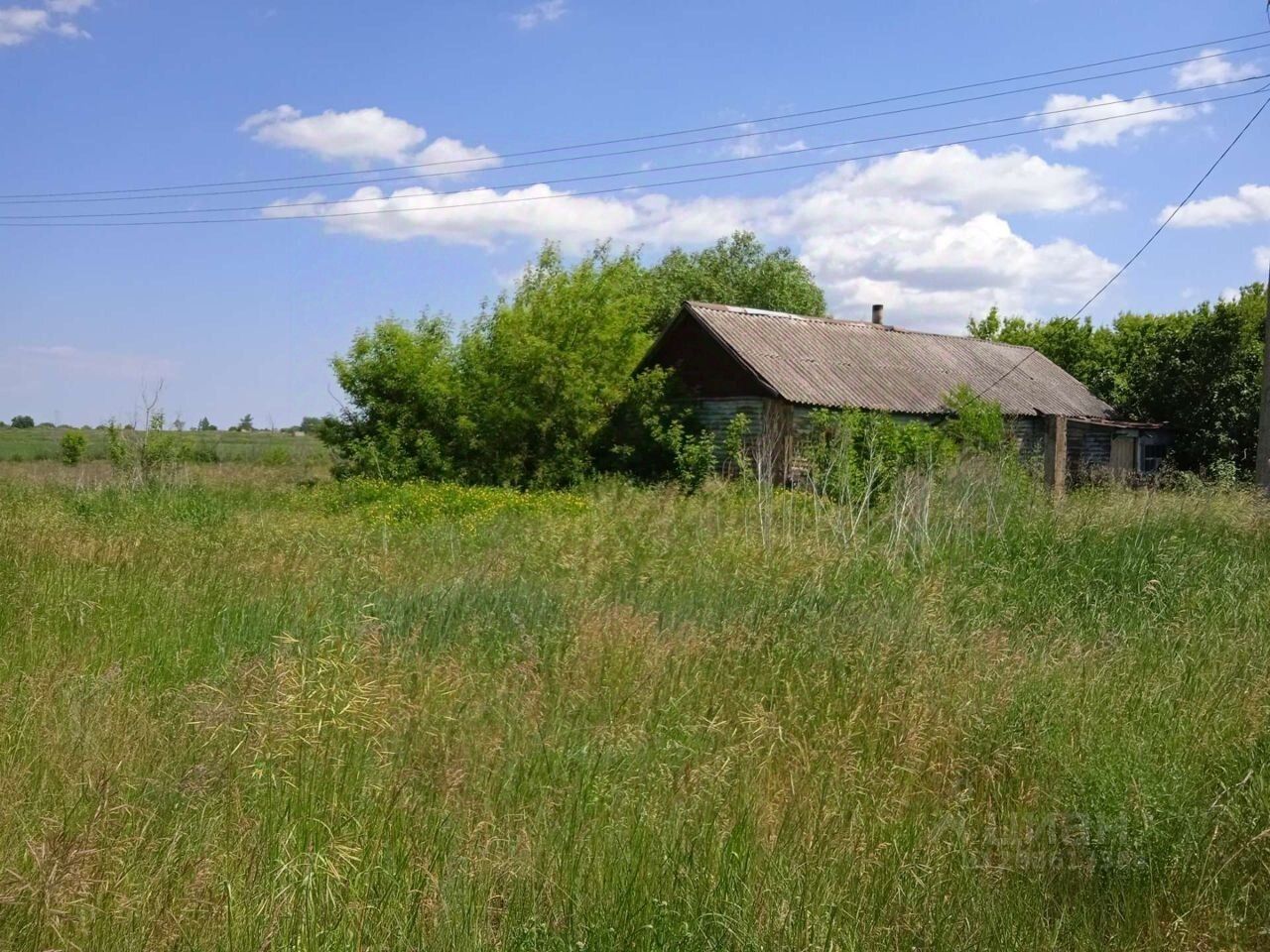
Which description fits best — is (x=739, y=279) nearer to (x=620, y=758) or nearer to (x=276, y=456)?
(x=276, y=456)

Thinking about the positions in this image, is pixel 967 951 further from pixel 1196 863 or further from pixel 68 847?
pixel 68 847

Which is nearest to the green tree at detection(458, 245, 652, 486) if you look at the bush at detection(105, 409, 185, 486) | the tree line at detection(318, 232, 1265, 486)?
the tree line at detection(318, 232, 1265, 486)

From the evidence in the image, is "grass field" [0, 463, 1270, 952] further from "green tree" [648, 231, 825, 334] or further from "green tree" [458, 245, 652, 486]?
"green tree" [648, 231, 825, 334]

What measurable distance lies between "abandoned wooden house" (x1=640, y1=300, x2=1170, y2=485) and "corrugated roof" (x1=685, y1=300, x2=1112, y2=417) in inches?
1.7

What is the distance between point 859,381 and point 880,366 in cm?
Answer: 192

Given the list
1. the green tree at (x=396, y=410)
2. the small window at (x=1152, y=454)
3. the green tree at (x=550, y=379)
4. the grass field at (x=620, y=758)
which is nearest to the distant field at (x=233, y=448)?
the green tree at (x=396, y=410)

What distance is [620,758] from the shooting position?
15.7ft

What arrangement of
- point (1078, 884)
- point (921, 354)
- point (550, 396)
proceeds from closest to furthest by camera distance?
point (1078, 884) → point (550, 396) → point (921, 354)

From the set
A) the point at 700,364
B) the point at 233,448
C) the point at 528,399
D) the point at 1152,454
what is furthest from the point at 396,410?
the point at 1152,454

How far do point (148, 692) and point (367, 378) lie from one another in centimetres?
2227

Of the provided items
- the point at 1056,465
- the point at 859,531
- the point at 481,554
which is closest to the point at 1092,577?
the point at 859,531

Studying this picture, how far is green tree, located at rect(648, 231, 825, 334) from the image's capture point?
53.5m

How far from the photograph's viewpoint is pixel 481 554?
35.2 ft

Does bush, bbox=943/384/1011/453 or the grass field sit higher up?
bush, bbox=943/384/1011/453
